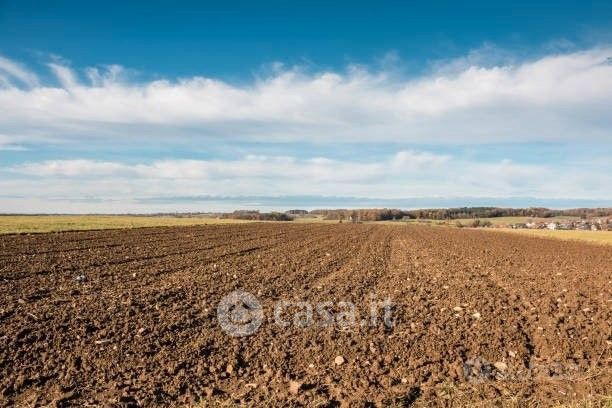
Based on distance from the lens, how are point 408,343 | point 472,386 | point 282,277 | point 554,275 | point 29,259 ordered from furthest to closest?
1. point 29,259
2. point 554,275
3. point 282,277
4. point 408,343
5. point 472,386

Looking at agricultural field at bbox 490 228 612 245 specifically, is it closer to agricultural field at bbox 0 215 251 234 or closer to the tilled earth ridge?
the tilled earth ridge

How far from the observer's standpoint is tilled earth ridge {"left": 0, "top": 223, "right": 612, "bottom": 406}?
673 centimetres

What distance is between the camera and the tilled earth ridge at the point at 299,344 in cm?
673

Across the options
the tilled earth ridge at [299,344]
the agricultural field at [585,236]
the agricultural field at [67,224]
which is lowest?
the agricultural field at [585,236]

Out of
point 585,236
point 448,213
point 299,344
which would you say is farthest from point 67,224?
point 448,213

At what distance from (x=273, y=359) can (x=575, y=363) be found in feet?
16.6

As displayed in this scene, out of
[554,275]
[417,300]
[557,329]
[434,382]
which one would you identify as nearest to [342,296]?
[417,300]

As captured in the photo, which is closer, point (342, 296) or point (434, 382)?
point (434, 382)

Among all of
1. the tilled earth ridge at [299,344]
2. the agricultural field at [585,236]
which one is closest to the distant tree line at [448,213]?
the agricultural field at [585,236]

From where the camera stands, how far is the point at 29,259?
21656 millimetres

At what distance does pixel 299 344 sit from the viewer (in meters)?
8.86

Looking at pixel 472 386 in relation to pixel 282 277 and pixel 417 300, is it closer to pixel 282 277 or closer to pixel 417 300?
pixel 417 300

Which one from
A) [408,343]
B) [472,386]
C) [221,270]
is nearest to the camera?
[472,386]

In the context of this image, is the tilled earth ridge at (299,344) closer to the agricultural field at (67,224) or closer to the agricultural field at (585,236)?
the agricultural field at (67,224)
